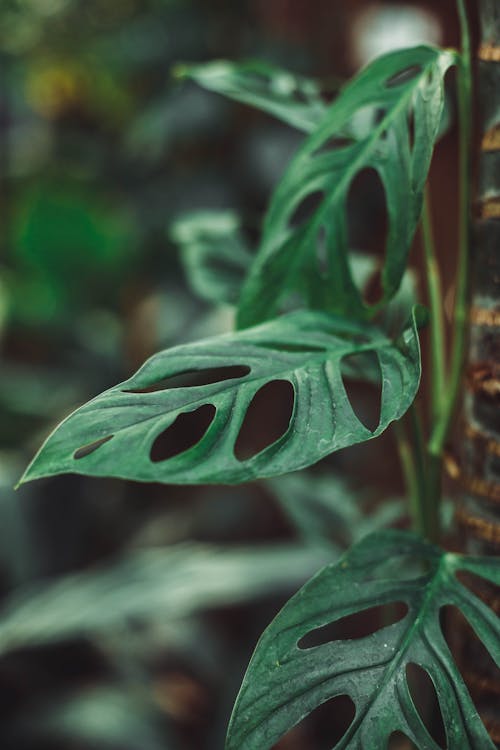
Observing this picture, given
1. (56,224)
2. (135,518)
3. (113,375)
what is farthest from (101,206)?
(135,518)

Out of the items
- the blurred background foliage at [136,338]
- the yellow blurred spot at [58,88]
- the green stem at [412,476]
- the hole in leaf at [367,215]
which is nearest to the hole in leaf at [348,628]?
the blurred background foliage at [136,338]

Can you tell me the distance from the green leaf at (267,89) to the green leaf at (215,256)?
150mm

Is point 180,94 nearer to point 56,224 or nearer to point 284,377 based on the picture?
point 56,224

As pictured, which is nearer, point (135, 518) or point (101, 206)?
point (135, 518)

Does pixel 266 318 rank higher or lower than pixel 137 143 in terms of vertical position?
lower

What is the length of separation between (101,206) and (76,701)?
1.67 meters

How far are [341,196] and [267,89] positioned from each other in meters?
0.22

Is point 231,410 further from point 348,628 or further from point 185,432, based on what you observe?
→ point 185,432

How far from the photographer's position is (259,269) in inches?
28.7

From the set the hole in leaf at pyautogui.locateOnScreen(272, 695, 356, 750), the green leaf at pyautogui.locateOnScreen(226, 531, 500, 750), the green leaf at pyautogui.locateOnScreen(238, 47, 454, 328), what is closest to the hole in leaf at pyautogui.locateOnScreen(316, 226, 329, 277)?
the green leaf at pyautogui.locateOnScreen(238, 47, 454, 328)

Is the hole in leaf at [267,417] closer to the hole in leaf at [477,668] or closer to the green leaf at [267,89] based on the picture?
the green leaf at [267,89]

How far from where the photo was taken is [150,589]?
1.23 m

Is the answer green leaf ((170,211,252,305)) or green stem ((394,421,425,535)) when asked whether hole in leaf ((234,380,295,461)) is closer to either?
green leaf ((170,211,252,305))

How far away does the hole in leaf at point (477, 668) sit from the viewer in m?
0.69
